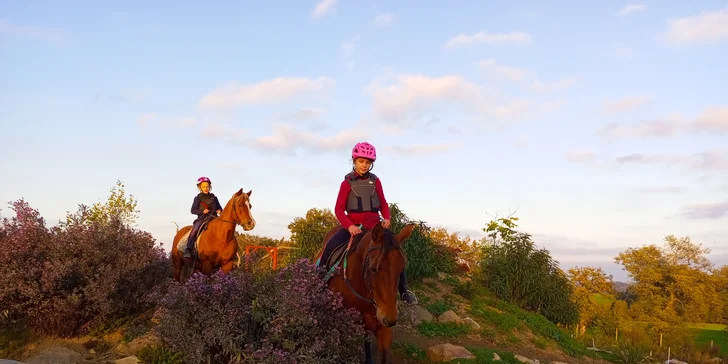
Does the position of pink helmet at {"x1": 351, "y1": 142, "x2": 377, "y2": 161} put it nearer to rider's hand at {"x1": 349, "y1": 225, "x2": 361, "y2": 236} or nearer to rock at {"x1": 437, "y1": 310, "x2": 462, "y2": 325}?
rider's hand at {"x1": 349, "y1": 225, "x2": 361, "y2": 236}

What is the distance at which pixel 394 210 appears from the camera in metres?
16.6

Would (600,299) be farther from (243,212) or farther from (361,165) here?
(361,165)

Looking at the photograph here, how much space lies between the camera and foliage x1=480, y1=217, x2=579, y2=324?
707 inches

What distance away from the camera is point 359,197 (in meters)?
7.30

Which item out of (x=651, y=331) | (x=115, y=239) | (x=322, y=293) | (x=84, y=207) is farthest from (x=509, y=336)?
(x=651, y=331)

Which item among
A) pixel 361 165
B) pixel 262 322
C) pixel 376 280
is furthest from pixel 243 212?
pixel 376 280

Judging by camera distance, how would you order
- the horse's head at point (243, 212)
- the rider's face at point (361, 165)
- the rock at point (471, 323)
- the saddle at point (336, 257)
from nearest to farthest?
the saddle at point (336, 257) < the rider's face at point (361, 165) < the horse's head at point (243, 212) < the rock at point (471, 323)

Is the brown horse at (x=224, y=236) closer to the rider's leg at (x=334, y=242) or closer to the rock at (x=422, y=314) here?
the rider's leg at (x=334, y=242)

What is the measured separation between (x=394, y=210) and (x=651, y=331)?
27.6m

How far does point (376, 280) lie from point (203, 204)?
25.5 feet

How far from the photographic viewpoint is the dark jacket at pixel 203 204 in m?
12.1

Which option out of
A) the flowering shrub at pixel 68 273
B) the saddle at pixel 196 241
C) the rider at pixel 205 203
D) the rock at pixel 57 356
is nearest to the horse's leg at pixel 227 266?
the saddle at pixel 196 241

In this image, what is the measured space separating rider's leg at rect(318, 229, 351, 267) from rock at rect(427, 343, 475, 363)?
376 centimetres

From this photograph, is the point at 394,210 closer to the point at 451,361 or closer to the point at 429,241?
the point at 429,241
